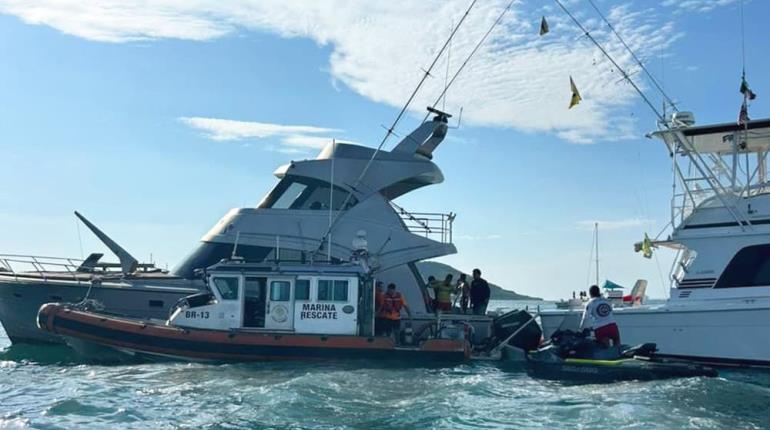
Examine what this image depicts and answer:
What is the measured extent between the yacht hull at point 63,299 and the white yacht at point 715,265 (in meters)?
9.23

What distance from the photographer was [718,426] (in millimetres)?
10594

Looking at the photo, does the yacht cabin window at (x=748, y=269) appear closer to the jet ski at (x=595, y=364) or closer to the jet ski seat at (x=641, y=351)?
the jet ski at (x=595, y=364)

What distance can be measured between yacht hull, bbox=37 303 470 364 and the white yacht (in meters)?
3.63

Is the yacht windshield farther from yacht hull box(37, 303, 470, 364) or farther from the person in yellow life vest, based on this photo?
yacht hull box(37, 303, 470, 364)

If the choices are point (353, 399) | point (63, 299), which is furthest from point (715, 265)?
point (63, 299)

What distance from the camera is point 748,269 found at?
17266mm

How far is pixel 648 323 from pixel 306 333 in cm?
748

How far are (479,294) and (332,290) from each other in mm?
4587

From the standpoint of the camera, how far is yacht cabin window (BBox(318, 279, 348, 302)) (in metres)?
16.6

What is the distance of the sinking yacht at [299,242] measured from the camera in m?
19.3

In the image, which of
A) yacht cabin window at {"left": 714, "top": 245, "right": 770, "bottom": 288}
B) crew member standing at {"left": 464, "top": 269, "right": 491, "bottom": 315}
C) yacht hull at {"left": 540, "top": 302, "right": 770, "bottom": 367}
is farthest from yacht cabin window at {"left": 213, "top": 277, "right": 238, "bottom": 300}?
yacht cabin window at {"left": 714, "top": 245, "right": 770, "bottom": 288}

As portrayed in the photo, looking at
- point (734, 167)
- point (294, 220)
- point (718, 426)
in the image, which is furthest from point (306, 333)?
point (734, 167)

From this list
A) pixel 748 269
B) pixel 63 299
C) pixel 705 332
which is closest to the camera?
pixel 705 332

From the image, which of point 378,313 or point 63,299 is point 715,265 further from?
point 63,299
